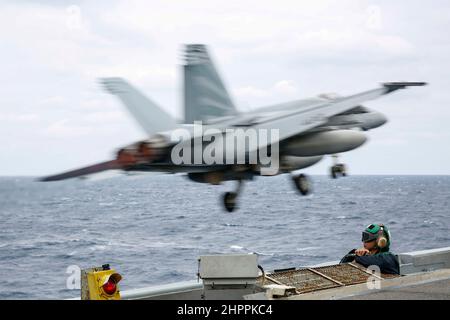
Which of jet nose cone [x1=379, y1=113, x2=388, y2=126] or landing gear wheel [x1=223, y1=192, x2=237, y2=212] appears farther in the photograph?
jet nose cone [x1=379, y1=113, x2=388, y2=126]

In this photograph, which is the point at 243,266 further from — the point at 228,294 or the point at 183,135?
the point at 183,135

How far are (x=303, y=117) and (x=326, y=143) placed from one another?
2.86ft

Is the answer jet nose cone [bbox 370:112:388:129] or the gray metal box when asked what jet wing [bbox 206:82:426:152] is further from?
the gray metal box

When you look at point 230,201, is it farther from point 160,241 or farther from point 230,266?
point 160,241

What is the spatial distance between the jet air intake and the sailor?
9.09 ft

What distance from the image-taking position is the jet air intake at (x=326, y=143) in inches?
663

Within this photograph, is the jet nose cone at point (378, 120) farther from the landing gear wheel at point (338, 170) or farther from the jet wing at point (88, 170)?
the jet wing at point (88, 170)

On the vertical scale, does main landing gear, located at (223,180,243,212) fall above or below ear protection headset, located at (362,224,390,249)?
above

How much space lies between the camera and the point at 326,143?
56.0 ft

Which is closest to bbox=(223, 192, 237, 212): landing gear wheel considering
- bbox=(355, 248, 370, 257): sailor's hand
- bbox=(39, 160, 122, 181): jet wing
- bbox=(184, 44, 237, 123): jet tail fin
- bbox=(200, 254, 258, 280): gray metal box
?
bbox=(200, 254, 258, 280): gray metal box

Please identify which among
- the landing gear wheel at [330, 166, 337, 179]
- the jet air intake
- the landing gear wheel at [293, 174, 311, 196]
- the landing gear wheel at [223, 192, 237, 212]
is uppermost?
the jet air intake

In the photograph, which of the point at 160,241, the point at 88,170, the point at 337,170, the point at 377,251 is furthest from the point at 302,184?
the point at 160,241

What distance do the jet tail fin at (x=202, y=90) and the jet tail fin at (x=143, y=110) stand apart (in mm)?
545

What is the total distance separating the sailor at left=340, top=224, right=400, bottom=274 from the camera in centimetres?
1852
